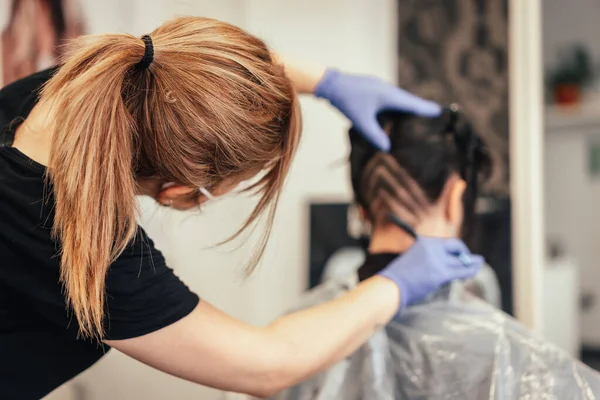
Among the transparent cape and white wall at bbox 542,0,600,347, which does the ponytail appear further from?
white wall at bbox 542,0,600,347

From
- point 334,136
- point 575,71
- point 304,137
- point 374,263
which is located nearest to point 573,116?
point 575,71

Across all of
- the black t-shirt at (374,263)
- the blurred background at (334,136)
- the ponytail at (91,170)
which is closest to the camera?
the ponytail at (91,170)

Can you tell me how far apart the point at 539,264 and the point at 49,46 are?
1829 mm

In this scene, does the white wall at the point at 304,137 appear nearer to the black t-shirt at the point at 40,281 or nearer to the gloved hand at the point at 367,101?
the gloved hand at the point at 367,101

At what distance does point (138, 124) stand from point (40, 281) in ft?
0.91

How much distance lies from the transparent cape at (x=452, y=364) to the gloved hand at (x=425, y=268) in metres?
0.10

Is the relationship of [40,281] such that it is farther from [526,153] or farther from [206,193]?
[526,153]

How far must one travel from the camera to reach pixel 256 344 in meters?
0.93

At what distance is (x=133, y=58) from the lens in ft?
2.66

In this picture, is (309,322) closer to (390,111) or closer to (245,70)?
(245,70)

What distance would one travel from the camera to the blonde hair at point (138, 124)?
30.6 inches

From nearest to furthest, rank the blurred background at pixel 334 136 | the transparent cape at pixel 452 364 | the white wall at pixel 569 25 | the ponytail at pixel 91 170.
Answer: the ponytail at pixel 91 170 → the transparent cape at pixel 452 364 → the blurred background at pixel 334 136 → the white wall at pixel 569 25

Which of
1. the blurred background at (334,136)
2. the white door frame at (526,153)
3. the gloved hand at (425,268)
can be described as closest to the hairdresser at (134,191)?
the gloved hand at (425,268)

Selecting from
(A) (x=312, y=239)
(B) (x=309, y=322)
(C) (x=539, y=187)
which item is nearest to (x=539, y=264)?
(C) (x=539, y=187)
